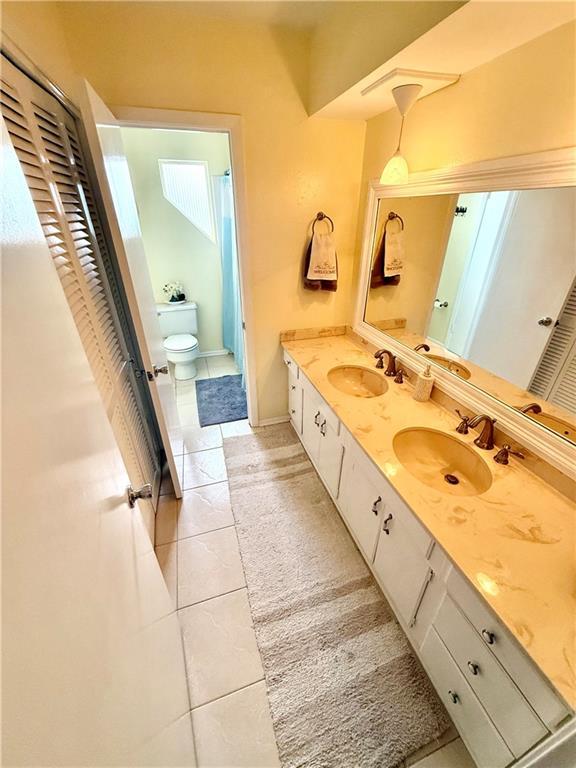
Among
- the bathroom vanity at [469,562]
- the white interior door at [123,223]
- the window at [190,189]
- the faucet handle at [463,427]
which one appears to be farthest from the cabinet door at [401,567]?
the window at [190,189]

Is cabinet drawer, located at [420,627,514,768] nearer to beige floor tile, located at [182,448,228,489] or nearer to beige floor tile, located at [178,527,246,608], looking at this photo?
beige floor tile, located at [178,527,246,608]

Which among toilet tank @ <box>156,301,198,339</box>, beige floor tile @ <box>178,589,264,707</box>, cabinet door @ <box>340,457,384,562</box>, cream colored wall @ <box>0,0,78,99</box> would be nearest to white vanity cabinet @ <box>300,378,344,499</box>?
cabinet door @ <box>340,457,384,562</box>

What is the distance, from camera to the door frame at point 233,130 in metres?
1.53

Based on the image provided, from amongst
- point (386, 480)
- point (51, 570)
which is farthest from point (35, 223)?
point (386, 480)

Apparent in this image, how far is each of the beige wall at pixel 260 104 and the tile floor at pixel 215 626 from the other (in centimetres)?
107

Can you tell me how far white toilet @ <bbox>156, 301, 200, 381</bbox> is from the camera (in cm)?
327

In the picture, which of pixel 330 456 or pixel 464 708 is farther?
pixel 330 456

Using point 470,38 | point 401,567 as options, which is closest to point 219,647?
Answer: point 401,567

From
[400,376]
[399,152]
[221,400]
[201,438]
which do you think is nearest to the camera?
[399,152]

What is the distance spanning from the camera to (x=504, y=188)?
112 cm

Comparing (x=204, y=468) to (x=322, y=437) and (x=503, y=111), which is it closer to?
(x=322, y=437)

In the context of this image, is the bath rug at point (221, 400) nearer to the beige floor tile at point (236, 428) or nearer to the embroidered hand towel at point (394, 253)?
the beige floor tile at point (236, 428)

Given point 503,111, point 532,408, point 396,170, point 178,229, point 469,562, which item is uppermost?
point 503,111

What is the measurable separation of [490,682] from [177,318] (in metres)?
3.60
